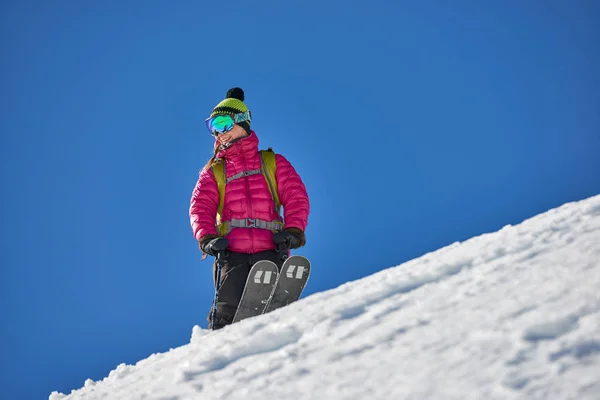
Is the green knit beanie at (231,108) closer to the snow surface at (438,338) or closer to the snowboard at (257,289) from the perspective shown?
the snowboard at (257,289)

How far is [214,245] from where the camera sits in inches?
213

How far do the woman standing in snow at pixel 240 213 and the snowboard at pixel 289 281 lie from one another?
0.32 meters

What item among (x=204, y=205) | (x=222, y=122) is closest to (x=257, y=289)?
(x=204, y=205)

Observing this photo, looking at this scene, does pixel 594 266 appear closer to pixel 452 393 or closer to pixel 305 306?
pixel 452 393

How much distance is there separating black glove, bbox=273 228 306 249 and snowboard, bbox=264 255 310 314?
307 millimetres

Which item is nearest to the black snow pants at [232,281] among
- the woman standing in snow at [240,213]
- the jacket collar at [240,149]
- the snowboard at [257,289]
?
the woman standing in snow at [240,213]

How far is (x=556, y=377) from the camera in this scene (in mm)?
1467

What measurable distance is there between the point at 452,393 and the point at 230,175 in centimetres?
466

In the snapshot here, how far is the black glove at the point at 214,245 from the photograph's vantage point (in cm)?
540

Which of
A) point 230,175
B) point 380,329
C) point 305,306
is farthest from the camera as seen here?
point 230,175

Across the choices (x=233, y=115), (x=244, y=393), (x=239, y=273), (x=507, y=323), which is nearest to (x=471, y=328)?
(x=507, y=323)

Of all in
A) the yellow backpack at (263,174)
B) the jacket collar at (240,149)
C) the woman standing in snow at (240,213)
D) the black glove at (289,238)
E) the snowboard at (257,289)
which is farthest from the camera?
the jacket collar at (240,149)

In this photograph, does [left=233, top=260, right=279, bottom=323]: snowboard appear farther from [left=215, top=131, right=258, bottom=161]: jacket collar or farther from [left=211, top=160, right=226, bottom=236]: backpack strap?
[left=215, top=131, right=258, bottom=161]: jacket collar

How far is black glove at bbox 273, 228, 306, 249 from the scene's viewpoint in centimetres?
561
